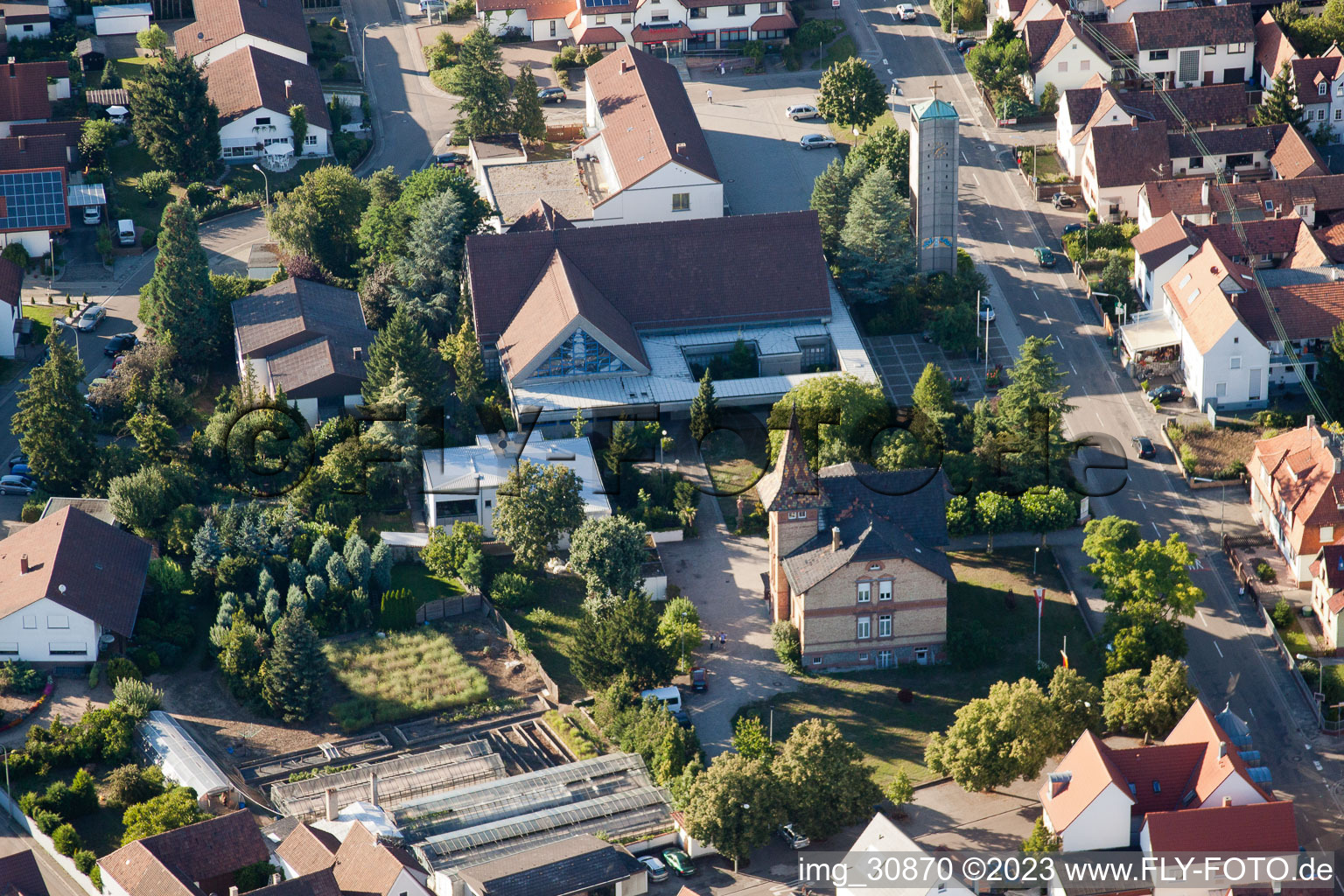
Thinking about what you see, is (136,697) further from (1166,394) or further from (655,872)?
(1166,394)

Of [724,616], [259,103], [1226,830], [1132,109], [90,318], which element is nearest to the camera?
[1226,830]

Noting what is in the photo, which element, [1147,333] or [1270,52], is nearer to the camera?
[1147,333]

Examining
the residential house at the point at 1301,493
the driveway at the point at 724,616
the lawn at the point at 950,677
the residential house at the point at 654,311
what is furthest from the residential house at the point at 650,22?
the lawn at the point at 950,677

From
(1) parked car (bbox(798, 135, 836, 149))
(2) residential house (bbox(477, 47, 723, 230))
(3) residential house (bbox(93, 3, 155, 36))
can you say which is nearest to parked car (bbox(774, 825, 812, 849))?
(2) residential house (bbox(477, 47, 723, 230))

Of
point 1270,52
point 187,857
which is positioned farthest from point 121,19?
point 187,857

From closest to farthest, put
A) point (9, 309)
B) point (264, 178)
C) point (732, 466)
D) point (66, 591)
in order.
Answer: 1. point (66, 591)
2. point (732, 466)
3. point (9, 309)
4. point (264, 178)

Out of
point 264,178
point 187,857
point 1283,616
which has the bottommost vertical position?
point 1283,616

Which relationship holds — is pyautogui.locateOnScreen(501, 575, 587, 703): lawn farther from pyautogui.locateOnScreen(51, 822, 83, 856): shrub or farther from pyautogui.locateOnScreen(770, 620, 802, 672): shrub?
pyautogui.locateOnScreen(51, 822, 83, 856): shrub
